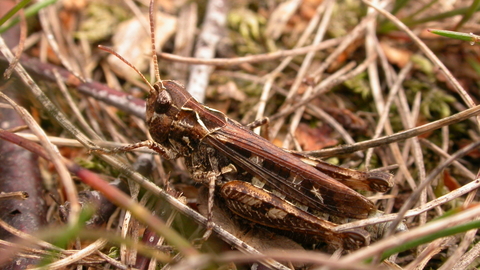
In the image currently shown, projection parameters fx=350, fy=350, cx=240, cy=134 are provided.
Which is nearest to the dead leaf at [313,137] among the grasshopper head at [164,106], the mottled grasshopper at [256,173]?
the mottled grasshopper at [256,173]

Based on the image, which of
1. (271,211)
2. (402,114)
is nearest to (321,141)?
(402,114)

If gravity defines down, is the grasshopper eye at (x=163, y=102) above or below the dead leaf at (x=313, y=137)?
above

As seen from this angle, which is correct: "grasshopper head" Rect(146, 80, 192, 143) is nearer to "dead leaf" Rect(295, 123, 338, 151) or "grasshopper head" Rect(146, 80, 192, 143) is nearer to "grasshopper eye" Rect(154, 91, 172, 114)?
"grasshopper eye" Rect(154, 91, 172, 114)

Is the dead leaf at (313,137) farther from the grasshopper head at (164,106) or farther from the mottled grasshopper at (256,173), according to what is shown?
the grasshopper head at (164,106)

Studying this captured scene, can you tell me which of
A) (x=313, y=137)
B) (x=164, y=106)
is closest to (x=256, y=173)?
(x=164, y=106)

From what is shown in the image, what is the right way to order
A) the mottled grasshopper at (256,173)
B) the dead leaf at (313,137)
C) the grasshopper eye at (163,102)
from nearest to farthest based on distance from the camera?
the mottled grasshopper at (256,173), the grasshopper eye at (163,102), the dead leaf at (313,137)

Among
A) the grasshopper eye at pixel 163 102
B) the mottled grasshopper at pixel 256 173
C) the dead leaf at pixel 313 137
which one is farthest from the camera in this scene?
the dead leaf at pixel 313 137

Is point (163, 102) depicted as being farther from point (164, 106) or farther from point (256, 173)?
point (256, 173)

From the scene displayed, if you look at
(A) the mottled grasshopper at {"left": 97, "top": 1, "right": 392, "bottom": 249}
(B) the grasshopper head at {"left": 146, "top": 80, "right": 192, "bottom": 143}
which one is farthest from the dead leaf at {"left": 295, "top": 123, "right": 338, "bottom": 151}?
(B) the grasshopper head at {"left": 146, "top": 80, "right": 192, "bottom": 143}

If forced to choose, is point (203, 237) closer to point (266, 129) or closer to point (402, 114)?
point (266, 129)
